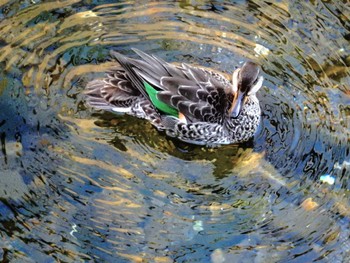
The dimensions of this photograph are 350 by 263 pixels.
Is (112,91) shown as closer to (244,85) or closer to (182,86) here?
(182,86)

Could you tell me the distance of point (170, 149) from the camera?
7.50 m

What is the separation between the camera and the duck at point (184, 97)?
736cm

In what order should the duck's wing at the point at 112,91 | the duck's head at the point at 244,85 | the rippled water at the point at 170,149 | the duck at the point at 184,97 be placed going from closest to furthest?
the rippled water at the point at 170,149
the duck's head at the point at 244,85
the duck at the point at 184,97
the duck's wing at the point at 112,91

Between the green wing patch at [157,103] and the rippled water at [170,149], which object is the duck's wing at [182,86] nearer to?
the green wing patch at [157,103]

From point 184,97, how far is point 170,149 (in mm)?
551

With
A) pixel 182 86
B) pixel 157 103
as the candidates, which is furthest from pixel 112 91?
pixel 182 86

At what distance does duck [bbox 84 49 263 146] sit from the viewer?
24.1 ft

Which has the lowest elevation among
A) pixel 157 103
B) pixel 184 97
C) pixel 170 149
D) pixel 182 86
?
pixel 170 149

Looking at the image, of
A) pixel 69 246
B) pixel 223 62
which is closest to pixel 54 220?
pixel 69 246

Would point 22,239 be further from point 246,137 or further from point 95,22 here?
point 95,22

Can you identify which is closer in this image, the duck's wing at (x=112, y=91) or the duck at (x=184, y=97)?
the duck at (x=184, y=97)

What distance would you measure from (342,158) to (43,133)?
9.68ft

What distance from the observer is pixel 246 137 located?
24.9 feet

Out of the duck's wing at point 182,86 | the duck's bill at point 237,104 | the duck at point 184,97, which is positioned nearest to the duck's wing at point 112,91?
the duck at point 184,97
